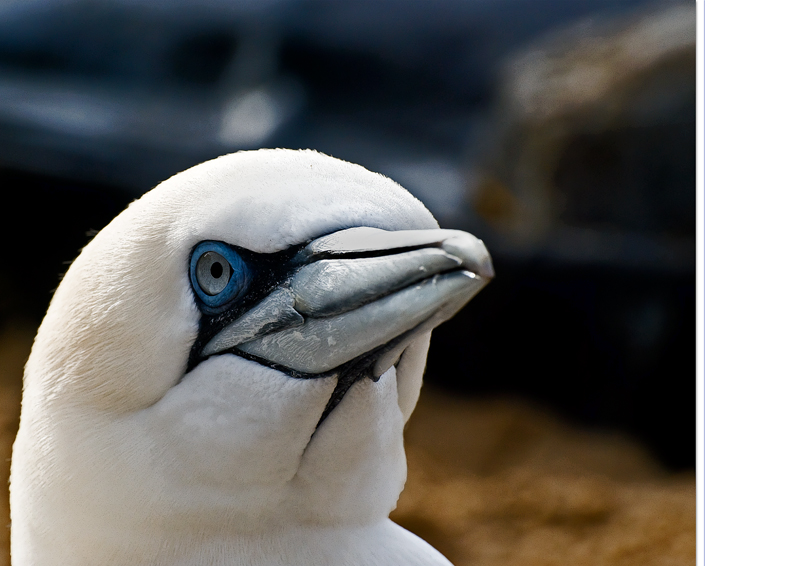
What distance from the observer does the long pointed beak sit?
93cm

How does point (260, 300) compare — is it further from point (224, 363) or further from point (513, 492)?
point (513, 492)

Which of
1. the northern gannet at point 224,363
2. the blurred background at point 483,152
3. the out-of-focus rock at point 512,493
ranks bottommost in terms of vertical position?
the out-of-focus rock at point 512,493

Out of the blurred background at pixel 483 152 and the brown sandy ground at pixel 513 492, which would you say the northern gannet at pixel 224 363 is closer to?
the blurred background at pixel 483 152

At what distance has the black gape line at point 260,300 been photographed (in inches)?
40.7

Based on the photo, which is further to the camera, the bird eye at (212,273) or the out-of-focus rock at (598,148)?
the out-of-focus rock at (598,148)

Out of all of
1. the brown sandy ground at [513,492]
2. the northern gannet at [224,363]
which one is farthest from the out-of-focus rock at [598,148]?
the northern gannet at [224,363]

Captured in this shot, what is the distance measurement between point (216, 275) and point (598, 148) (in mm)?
2398

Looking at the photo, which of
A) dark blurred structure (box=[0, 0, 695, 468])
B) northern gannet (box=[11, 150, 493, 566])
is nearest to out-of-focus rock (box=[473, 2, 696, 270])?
dark blurred structure (box=[0, 0, 695, 468])

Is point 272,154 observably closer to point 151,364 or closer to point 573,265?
point 151,364
